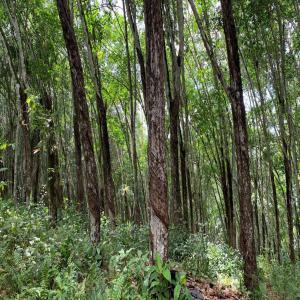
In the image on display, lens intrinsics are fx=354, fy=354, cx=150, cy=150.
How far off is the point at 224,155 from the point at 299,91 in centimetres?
423

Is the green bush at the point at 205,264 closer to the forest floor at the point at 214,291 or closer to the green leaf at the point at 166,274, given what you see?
the forest floor at the point at 214,291

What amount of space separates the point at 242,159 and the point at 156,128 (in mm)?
2620

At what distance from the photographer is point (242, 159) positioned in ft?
19.2

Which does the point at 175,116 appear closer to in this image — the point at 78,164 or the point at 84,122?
the point at 84,122

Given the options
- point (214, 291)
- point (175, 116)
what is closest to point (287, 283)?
point (214, 291)

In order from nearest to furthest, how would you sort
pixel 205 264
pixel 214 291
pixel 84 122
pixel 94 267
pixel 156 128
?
pixel 156 128, pixel 94 267, pixel 84 122, pixel 214 291, pixel 205 264

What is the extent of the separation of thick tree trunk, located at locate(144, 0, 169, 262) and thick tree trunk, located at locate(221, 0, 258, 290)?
2523 millimetres

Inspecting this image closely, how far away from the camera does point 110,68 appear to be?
14133 mm

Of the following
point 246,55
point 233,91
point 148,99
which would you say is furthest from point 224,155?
point 148,99

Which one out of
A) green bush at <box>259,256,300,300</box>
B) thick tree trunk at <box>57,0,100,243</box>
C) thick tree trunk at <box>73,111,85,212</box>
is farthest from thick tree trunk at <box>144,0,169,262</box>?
thick tree trunk at <box>73,111,85,212</box>

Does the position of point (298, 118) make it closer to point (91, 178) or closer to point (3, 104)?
point (91, 178)

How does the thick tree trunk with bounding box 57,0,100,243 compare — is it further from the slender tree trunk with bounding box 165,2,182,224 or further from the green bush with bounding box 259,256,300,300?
the green bush with bounding box 259,256,300,300

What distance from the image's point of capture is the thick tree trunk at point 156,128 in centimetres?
365

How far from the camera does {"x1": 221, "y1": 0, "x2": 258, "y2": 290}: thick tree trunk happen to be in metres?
5.76
